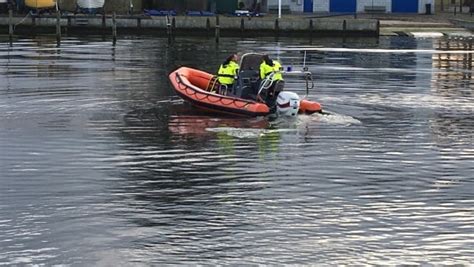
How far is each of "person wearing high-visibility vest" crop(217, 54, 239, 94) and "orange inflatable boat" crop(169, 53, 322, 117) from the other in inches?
8.0

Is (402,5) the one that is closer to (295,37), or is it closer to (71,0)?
(295,37)

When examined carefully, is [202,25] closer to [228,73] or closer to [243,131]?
[228,73]

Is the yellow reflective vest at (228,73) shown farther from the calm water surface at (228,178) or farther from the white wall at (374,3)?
the white wall at (374,3)

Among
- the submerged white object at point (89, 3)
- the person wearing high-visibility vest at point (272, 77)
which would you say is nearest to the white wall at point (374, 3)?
the submerged white object at point (89, 3)

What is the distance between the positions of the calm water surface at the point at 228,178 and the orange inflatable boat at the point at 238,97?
420 mm

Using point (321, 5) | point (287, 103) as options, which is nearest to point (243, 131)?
point (287, 103)

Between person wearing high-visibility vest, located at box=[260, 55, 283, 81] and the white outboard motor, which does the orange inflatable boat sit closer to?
the white outboard motor

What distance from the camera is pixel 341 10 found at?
90688mm

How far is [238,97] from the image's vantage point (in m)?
26.8

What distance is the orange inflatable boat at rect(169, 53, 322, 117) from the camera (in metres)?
26.0

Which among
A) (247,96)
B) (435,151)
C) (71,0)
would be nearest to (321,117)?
(247,96)

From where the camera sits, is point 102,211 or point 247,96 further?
point 247,96

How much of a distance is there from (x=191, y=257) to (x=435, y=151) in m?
10.3

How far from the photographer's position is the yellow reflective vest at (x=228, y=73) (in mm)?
27078
